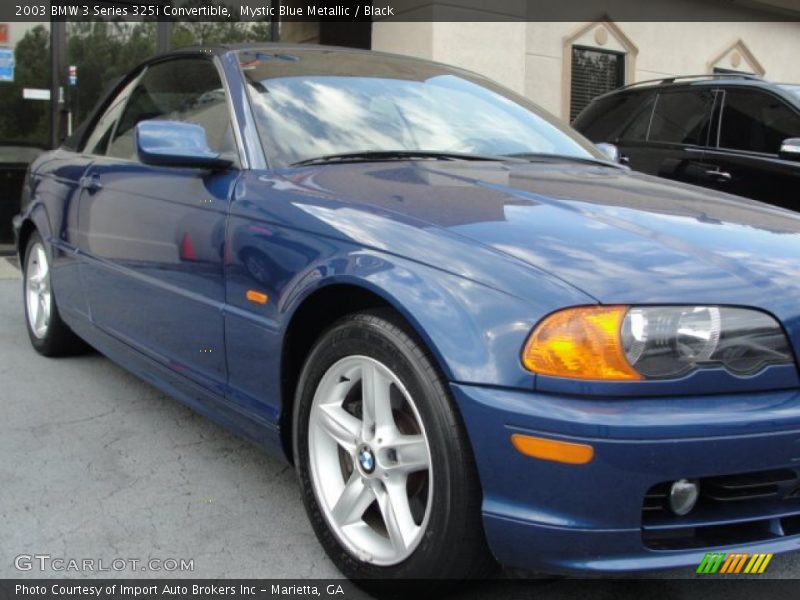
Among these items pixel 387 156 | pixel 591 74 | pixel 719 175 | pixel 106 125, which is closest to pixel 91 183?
pixel 106 125

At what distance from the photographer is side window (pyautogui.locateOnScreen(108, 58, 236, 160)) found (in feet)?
10.5

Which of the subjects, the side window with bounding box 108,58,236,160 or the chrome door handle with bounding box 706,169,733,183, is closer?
the side window with bounding box 108,58,236,160

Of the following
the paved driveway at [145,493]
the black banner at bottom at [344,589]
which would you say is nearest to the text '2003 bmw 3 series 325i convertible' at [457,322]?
the black banner at bottom at [344,589]

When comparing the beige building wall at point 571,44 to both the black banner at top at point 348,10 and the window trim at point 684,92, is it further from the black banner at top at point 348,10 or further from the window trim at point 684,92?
the window trim at point 684,92

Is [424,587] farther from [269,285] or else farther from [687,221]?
[687,221]

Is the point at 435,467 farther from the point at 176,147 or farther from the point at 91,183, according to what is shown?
the point at 91,183

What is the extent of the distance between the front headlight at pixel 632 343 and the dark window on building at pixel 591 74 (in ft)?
31.0

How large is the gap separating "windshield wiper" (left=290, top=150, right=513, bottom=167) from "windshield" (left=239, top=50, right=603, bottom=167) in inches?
1.2

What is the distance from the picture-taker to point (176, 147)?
2896 millimetres

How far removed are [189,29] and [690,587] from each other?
842cm

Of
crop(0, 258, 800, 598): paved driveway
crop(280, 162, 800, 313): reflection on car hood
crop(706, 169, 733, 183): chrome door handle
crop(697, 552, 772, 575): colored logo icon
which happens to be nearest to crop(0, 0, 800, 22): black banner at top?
crop(706, 169, 733, 183): chrome door handle

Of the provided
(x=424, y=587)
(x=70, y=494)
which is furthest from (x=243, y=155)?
(x=424, y=587)

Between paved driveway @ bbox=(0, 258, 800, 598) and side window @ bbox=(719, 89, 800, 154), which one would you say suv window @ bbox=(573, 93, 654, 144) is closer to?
side window @ bbox=(719, 89, 800, 154)

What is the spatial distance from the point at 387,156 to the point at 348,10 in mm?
7961
